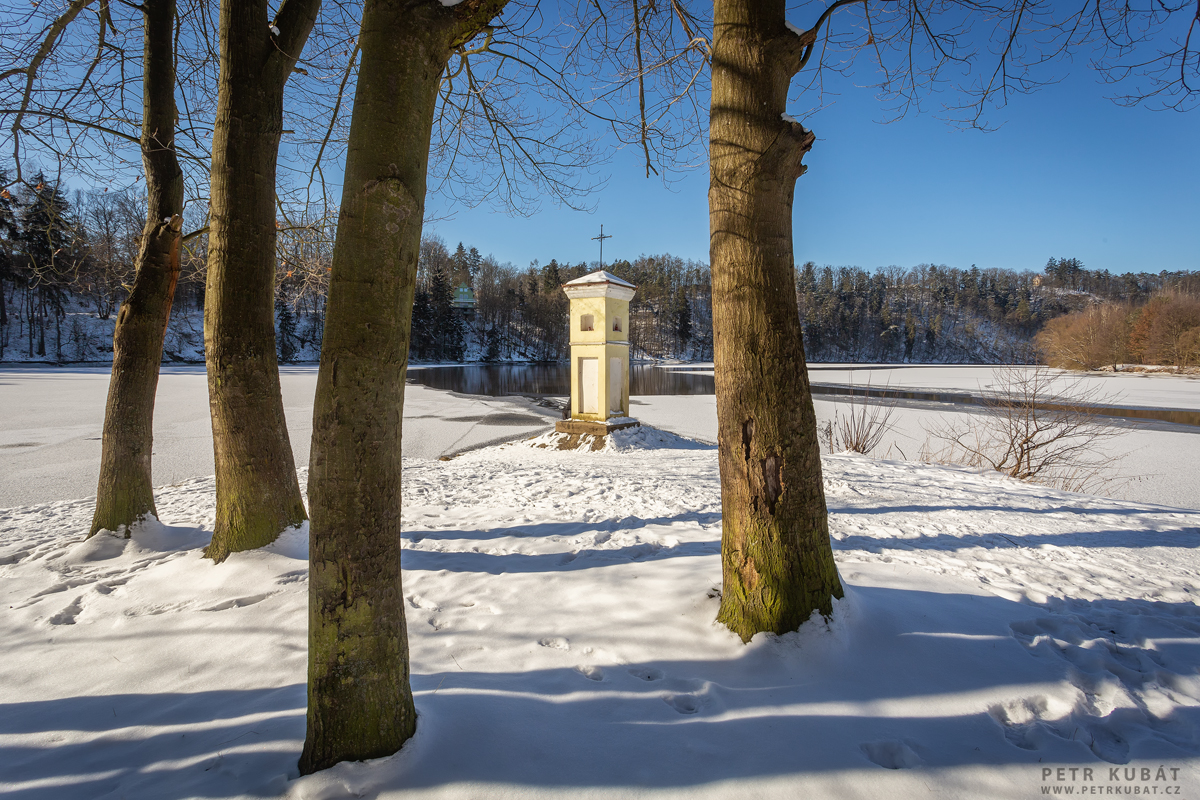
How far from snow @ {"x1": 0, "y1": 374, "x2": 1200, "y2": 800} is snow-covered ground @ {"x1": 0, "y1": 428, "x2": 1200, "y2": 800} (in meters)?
0.01

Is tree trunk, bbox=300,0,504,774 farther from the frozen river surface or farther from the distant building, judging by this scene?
the distant building

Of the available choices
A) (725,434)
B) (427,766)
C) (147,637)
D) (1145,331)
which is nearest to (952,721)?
(725,434)

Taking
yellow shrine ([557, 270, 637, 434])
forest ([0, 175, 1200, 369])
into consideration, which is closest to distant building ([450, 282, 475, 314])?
forest ([0, 175, 1200, 369])

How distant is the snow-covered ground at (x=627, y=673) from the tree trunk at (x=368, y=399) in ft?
0.68

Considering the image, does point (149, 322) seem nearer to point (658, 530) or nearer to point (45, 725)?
point (45, 725)

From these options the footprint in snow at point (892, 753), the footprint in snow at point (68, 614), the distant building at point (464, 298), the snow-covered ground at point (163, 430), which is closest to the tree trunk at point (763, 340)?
the footprint in snow at point (892, 753)

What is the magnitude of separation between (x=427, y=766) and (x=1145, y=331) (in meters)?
70.5

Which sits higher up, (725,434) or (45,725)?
(725,434)

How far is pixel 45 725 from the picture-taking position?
6.69 feet

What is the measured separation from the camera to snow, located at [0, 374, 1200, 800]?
1.75 m

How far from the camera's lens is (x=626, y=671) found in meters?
2.31

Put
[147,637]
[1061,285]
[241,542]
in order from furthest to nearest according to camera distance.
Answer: [1061,285]
[241,542]
[147,637]

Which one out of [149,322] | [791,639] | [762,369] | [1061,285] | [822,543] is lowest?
[791,639]
